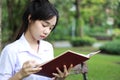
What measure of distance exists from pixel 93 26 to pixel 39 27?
36.9m

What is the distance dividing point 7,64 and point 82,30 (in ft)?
73.6

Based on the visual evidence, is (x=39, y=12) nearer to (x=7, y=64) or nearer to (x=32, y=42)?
(x=32, y=42)

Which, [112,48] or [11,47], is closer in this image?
[11,47]

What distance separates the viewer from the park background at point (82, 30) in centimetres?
873

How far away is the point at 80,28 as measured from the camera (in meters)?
24.3

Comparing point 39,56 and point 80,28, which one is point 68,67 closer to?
point 39,56

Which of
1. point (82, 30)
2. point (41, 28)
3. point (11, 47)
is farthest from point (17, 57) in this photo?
point (82, 30)

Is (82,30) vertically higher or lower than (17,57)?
lower

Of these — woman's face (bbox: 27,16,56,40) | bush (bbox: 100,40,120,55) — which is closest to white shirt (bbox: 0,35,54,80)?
woman's face (bbox: 27,16,56,40)

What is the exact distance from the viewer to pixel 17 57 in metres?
2.85

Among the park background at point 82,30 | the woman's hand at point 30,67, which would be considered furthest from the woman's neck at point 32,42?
the park background at point 82,30

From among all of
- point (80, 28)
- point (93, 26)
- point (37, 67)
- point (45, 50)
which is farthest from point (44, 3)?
point (93, 26)

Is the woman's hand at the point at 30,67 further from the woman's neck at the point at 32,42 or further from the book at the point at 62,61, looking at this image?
the woman's neck at the point at 32,42

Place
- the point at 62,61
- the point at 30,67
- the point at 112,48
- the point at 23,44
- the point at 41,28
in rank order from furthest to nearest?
the point at 112,48
the point at 23,44
the point at 41,28
the point at 62,61
the point at 30,67
